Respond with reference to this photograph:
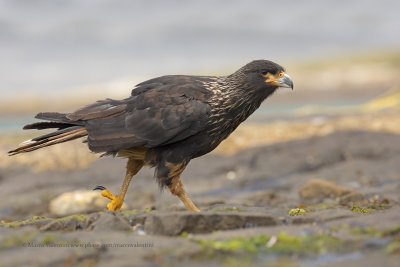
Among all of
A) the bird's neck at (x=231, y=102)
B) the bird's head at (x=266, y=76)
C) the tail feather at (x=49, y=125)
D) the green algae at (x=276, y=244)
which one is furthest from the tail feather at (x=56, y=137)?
the green algae at (x=276, y=244)

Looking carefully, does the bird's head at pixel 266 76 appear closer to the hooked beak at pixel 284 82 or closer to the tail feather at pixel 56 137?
the hooked beak at pixel 284 82

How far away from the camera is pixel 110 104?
7.26 m

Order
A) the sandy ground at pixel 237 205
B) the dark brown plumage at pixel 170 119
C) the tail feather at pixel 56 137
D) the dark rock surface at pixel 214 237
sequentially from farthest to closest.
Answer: the tail feather at pixel 56 137, the dark brown plumage at pixel 170 119, the sandy ground at pixel 237 205, the dark rock surface at pixel 214 237

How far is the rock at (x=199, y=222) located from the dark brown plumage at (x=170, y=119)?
179 cm

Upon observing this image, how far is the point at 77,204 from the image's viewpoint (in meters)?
9.95

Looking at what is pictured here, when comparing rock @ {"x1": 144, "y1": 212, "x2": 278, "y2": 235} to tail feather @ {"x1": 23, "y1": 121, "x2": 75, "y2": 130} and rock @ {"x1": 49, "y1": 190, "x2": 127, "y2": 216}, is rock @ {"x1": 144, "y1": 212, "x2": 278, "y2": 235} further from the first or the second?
rock @ {"x1": 49, "y1": 190, "x2": 127, "y2": 216}

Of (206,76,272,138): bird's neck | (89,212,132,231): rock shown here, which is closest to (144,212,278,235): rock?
(89,212,132,231): rock

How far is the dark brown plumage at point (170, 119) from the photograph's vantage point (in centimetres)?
675

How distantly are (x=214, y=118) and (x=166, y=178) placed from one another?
2.75 feet

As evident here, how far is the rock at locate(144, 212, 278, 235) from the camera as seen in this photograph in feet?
15.8

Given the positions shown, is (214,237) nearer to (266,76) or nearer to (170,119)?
(170,119)

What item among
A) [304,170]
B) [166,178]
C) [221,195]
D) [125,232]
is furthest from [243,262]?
[304,170]

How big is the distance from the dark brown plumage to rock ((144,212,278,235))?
5.86ft

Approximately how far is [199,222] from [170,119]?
2.08 meters
